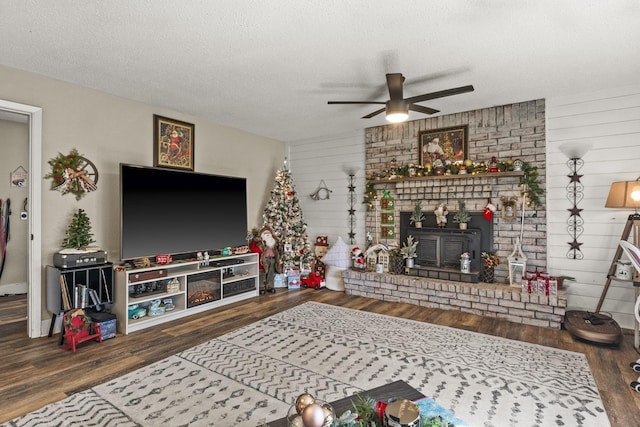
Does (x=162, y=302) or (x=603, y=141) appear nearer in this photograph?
(x=603, y=141)

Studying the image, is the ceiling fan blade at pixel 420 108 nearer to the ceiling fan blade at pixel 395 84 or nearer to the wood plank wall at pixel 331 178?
the ceiling fan blade at pixel 395 84


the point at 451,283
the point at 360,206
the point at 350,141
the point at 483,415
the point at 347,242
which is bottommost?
the point at 483,415

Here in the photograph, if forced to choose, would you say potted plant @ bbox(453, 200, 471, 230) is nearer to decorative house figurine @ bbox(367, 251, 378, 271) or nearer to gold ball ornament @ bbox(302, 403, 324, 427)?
decorative house figurine @ bbox(367, 251, 378, 271)

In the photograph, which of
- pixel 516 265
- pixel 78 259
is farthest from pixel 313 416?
pixel 516 265

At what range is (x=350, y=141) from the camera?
581 cm

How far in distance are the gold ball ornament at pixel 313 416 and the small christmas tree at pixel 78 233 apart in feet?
11.0

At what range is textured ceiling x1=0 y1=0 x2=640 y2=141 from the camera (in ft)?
7.62

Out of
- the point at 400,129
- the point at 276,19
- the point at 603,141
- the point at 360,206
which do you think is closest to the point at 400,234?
the point at 360,206

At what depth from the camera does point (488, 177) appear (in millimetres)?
4523

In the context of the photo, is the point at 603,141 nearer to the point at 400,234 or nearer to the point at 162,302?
the point at 400,234

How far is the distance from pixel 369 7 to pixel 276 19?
2.19ft

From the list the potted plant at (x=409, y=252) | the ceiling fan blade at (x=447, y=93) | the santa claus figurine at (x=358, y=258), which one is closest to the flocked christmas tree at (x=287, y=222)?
the santa claus figurine at (x=358, y=258)

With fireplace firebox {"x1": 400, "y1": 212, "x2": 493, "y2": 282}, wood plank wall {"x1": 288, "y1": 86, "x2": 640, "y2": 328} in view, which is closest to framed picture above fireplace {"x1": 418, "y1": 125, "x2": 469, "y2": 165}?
fireplace firebox {"x1": 400, "y1": 212, "x2": 493, "y2": 282}

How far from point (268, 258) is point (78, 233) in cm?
Answer: 260
